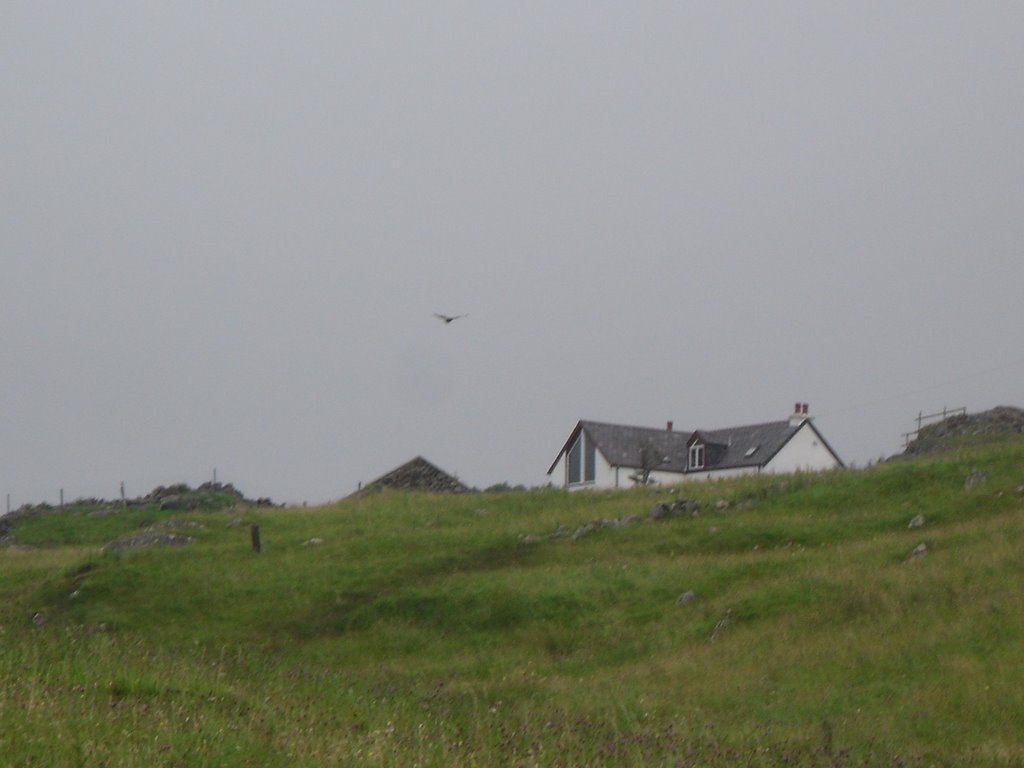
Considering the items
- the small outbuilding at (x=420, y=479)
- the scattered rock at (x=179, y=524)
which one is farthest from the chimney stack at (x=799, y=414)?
the scattered rock at (x=179, y=524)

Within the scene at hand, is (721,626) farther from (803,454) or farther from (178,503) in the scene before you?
(803,454)

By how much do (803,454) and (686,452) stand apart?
8088 millimetres

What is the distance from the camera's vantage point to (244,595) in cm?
3853

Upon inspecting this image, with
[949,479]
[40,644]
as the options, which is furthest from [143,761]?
[949,479]

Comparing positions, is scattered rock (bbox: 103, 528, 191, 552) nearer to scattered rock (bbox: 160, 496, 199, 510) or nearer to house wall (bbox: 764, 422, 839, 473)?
scattered rock (bbox: 160, 496, 199, 510)

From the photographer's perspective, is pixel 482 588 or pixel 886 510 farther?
pixel 886 510

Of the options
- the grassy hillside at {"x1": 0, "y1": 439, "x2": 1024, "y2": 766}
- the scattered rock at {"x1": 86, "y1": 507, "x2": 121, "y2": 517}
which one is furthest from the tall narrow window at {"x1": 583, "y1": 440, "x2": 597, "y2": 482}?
the scattered rock at {"x1": 86, "y1": 507, "x2": 121, "y2": 517}

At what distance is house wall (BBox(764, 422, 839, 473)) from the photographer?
7562 cm

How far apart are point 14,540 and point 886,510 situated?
4194cm

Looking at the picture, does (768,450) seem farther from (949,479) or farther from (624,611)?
Answer: (624,611)

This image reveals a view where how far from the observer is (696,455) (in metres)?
79.9

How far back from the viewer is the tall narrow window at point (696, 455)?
79.6 meters

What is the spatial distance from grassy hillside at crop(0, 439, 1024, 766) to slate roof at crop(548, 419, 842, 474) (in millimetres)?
22458

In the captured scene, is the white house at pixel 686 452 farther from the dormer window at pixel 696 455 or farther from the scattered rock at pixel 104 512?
the scattered rock at pixel 104 512
